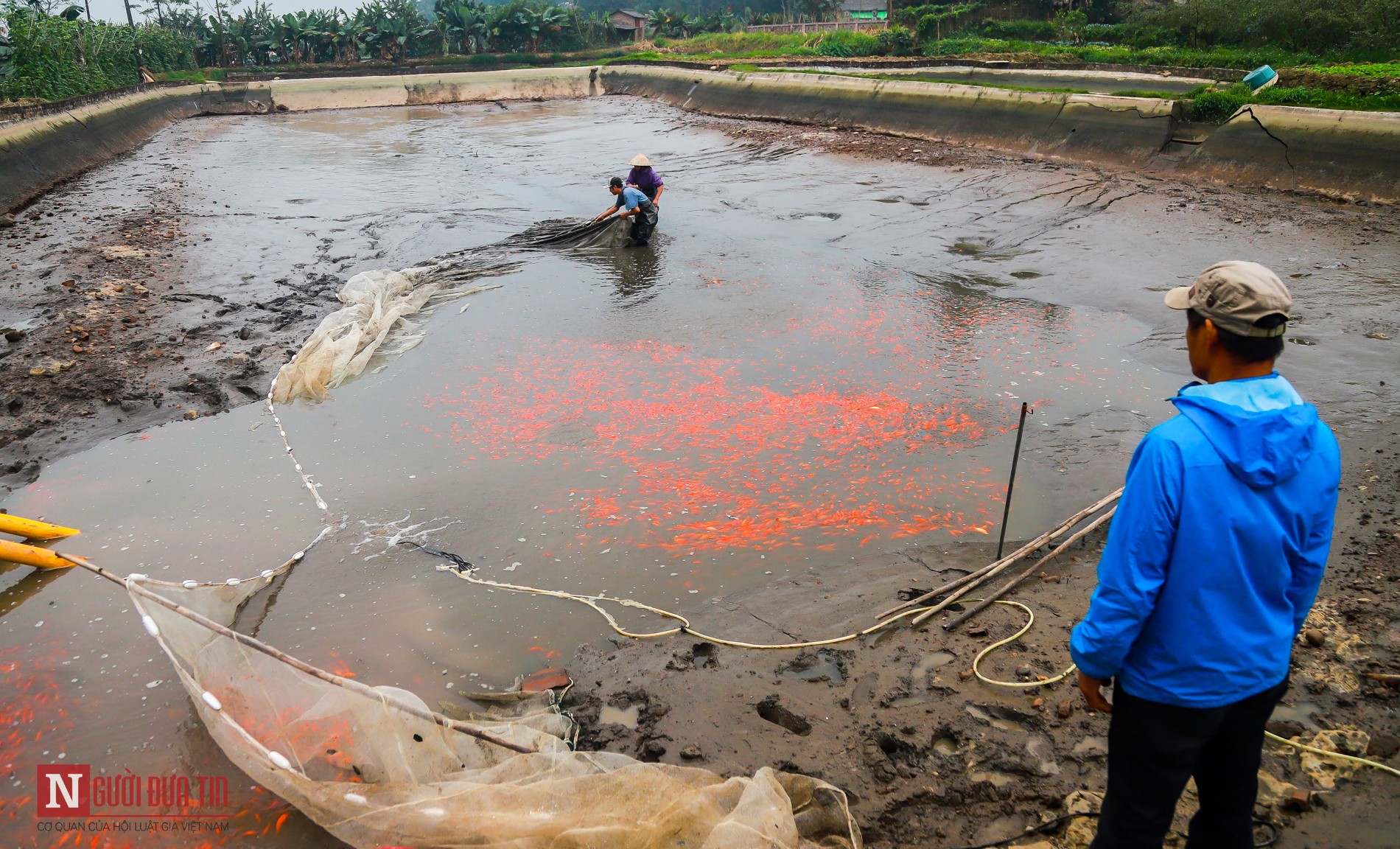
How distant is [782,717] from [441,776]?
1429mm

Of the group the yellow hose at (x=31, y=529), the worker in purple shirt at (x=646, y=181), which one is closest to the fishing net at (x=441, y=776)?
the yellow hose at (x=31, y=529)

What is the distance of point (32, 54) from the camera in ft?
79.5

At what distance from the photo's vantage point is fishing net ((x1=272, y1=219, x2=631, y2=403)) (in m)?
7.68

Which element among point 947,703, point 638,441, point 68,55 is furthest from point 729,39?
point 947,703

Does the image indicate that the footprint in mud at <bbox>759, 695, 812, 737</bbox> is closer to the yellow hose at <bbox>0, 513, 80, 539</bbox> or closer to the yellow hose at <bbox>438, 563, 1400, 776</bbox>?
the yellow hose at <bbox>438, 563, 1400, 776</bbox>

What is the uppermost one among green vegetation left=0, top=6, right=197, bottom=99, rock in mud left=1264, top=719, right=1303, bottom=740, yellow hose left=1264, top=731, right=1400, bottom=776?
green vegetation left=0, top=6, right=197, bottom=99

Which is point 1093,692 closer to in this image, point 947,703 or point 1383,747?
point 947,703

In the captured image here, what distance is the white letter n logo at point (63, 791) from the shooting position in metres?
3.52

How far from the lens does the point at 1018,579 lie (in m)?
4.37

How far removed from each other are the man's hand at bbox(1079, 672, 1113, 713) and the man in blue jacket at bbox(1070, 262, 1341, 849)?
5 cm

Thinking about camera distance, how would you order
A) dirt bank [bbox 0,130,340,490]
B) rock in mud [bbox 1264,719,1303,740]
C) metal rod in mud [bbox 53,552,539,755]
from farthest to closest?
1. dirt bank [bbox 0,130,340,490]
2. rock in mud [bbox 1264,719,1303,740]
3. metal rod in mud [bbox 53,552,539,755]

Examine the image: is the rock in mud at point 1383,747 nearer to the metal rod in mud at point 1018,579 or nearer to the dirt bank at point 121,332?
the metal rod in mud at point 1018,579

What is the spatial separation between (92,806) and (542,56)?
48156 millimetres

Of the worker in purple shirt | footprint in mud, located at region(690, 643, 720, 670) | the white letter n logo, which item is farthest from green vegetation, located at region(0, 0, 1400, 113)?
the white letter n logo
